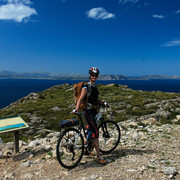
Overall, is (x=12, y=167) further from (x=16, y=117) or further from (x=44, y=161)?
(x=16, y=117)

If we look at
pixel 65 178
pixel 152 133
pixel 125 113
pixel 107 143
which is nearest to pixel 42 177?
pixel 65 178

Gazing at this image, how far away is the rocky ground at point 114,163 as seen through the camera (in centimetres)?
484

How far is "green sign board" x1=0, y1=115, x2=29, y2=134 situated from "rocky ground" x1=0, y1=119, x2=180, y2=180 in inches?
48.7

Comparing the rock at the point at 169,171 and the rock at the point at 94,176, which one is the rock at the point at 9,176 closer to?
the rock at the point at 94,176

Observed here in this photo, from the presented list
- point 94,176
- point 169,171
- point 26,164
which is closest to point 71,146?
point 94,176

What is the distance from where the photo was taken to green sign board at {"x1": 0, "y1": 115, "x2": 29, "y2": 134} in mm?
6199

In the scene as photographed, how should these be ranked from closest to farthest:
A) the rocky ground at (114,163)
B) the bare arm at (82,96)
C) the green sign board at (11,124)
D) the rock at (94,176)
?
1. the rock at (94,176)
2. the rocky ground at (114,163)
3. the bare arm at (82,96)
4. the green sign board at (11,124)

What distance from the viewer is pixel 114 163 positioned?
565 cm

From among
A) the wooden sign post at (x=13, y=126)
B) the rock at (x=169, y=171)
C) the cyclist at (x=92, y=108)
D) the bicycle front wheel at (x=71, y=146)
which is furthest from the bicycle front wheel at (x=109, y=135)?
the wooden sign post at (x=13, y=126)

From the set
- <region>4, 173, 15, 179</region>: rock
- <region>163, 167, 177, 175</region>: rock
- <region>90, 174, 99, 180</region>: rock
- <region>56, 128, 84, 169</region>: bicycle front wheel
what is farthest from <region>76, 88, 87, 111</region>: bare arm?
<region>163, 167, 177, 175</region>: rock

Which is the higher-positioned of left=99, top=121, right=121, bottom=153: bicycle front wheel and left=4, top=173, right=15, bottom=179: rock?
left=99, top=121, right=121, bottom=153: bicycle front wheel

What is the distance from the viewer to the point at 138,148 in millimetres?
7031

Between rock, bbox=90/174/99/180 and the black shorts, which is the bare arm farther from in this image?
rock, bbox=90/174/99/180

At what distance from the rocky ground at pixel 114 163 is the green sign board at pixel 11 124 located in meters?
1.24
